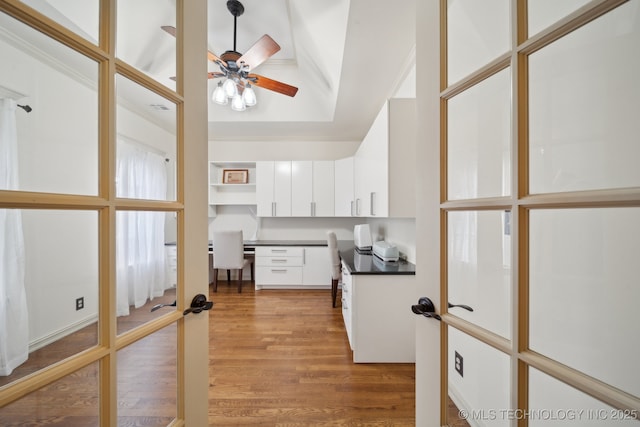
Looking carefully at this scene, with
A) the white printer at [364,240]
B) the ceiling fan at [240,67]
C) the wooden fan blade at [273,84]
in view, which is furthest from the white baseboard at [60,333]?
the white printer at [364,240]

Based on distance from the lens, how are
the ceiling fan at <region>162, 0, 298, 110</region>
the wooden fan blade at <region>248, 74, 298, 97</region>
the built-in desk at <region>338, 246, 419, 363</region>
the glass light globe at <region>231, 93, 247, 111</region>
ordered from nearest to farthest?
the built-in desk at <region>338, 246, 419, 363</region> < the ceiling fan at <region>162, 0, 298, 110</region> < the wooden fan blade at <region>248, 74, 298, 97</region> < the glass light globe at <region>231, 93, 247, 111</region>

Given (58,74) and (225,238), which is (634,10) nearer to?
(58,74)

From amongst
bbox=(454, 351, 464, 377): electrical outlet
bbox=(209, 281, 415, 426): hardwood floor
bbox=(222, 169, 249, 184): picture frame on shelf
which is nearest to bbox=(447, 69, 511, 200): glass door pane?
bbox=(454, 351, 464, 377): electrical outlet

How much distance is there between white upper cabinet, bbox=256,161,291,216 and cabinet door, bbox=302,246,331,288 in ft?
2.68

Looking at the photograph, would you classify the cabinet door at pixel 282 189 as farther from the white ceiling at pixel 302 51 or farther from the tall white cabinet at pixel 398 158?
the tall white cabinet at pixel 398 158

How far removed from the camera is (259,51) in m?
2.22

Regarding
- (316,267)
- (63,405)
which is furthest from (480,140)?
(316,267)

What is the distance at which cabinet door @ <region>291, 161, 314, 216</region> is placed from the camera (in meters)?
4.15

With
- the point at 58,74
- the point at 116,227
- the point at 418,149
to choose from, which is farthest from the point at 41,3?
the point at 418,149

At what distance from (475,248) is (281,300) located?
3.11 m

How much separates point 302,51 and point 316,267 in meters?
3.08

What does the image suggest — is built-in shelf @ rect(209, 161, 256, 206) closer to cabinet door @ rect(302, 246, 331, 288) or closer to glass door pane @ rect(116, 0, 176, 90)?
cabinet door @ rect(302, 246, 331, 288)

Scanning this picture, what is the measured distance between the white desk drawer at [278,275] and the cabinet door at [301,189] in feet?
3.16

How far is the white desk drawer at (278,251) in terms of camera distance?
3924 millimetres
